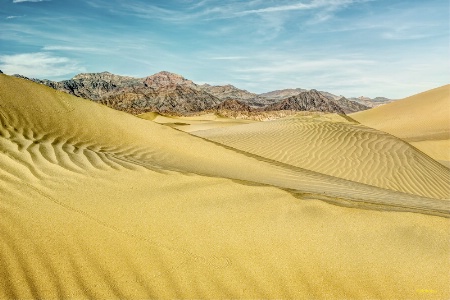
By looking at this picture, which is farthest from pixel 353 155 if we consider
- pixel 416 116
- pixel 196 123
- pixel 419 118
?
pixel 416 116

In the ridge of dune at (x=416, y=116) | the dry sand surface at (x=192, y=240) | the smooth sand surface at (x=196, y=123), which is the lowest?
the dry sand surface at (x=192, y=240)

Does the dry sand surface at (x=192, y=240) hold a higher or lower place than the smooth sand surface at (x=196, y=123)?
lower

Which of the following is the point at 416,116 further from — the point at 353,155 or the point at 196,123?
the point at 353,155

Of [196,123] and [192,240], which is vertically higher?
[196,123]

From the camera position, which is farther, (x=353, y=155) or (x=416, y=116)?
(x=416, y=116)

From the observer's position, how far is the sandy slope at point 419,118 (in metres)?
24.5

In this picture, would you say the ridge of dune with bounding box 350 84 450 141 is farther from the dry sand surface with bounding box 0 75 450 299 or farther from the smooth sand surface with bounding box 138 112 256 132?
the dry sand surface with bounding box 0 75 450 299

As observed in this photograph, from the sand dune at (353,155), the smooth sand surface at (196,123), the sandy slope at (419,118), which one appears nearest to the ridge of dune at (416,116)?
the sandy slope at (419,118)

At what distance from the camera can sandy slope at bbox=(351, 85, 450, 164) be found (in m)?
24.5

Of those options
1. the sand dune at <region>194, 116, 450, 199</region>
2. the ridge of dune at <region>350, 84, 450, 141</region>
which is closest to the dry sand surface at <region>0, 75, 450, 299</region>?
the sand dune at <region>194, 116, 450, 199</region>

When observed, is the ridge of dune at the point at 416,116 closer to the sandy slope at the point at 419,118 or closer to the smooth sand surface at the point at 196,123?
the sandy slope at the point at 419,118

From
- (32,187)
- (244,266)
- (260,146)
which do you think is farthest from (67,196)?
(260,146)

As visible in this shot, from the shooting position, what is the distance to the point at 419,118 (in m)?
35.2

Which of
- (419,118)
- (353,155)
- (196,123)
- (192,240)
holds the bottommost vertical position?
(192,240)
